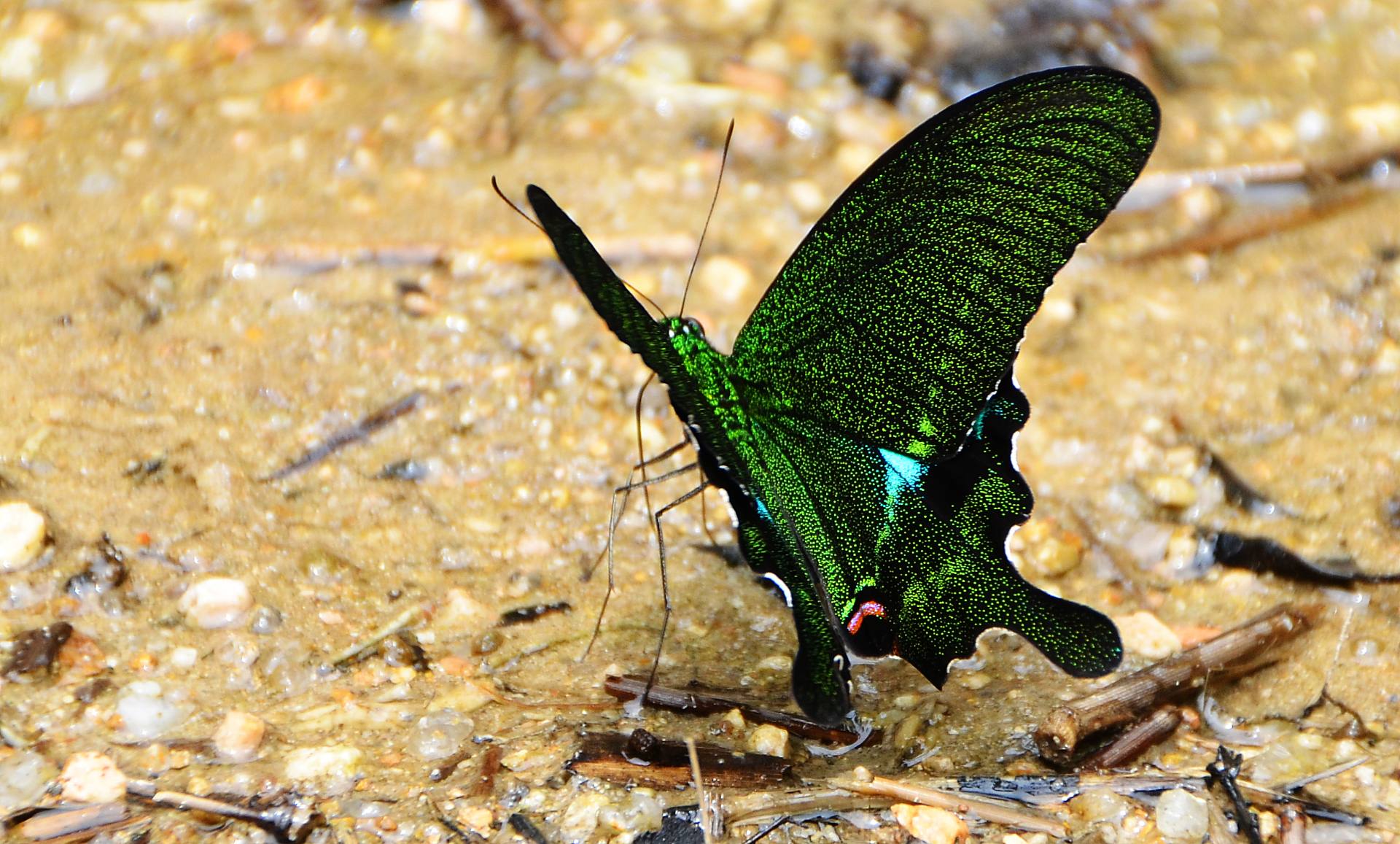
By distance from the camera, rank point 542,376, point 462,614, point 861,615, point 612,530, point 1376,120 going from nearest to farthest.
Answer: point 861,615 < point 612,530 < point 462,614 < point 542,376 < point 1376,120

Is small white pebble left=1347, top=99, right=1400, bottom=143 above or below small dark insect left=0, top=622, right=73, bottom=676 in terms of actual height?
above

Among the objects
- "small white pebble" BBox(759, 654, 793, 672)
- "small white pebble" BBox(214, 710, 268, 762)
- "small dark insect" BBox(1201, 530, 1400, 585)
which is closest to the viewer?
"small white pebble" BBox(214, 710, 268, 762)

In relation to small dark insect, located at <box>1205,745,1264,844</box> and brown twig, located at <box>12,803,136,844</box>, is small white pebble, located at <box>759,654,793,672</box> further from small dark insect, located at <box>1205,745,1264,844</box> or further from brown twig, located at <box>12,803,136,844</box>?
brown twig, located at <box>12,803,136,844</box>

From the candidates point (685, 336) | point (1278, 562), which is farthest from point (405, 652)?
point (1278, 562)

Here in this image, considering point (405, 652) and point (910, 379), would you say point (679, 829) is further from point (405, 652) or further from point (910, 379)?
point (910, 379)

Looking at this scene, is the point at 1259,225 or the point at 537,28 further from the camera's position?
the point at 537,28

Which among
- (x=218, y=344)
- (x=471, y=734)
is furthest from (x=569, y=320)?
(x=471, y=734)

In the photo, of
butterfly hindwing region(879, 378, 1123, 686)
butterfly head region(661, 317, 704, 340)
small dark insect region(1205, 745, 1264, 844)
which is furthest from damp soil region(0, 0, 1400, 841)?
butterfly head region(661, 317, 704, 340)
